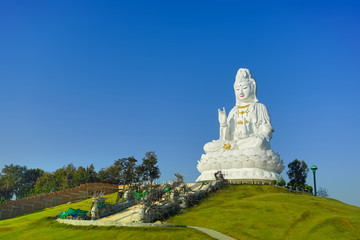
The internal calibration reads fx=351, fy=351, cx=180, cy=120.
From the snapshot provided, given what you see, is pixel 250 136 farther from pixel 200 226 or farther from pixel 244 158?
pixel 200 226

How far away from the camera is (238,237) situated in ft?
46.9

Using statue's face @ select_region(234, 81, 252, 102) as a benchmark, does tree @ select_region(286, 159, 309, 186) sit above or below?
below

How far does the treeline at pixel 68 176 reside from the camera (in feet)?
126

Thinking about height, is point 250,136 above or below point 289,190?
above

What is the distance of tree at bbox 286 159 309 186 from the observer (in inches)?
1594

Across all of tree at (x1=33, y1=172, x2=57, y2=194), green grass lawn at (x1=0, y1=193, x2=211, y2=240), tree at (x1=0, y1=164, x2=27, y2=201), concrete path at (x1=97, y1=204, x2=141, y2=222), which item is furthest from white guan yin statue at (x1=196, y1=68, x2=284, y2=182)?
tree at (x1=0, y1=164, x2=27, y2=201)

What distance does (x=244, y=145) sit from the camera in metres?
31.0

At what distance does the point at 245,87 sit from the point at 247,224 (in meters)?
21.4

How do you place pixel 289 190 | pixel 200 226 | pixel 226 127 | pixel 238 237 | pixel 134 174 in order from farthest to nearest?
pixel 134 174 < pixel 226 127 < pixel 289 190 < pixel 200 226 < pixel 238 237

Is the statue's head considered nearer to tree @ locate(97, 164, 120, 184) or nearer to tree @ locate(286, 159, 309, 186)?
tree @ locate(286, 159, 309, 186)

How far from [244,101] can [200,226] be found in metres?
21.4

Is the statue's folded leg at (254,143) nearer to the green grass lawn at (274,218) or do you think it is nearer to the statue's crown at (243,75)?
the statue's crown at (243,75)

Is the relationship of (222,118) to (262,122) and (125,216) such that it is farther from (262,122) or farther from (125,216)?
(125,216)

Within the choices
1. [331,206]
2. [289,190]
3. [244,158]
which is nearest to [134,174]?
[244,158]
